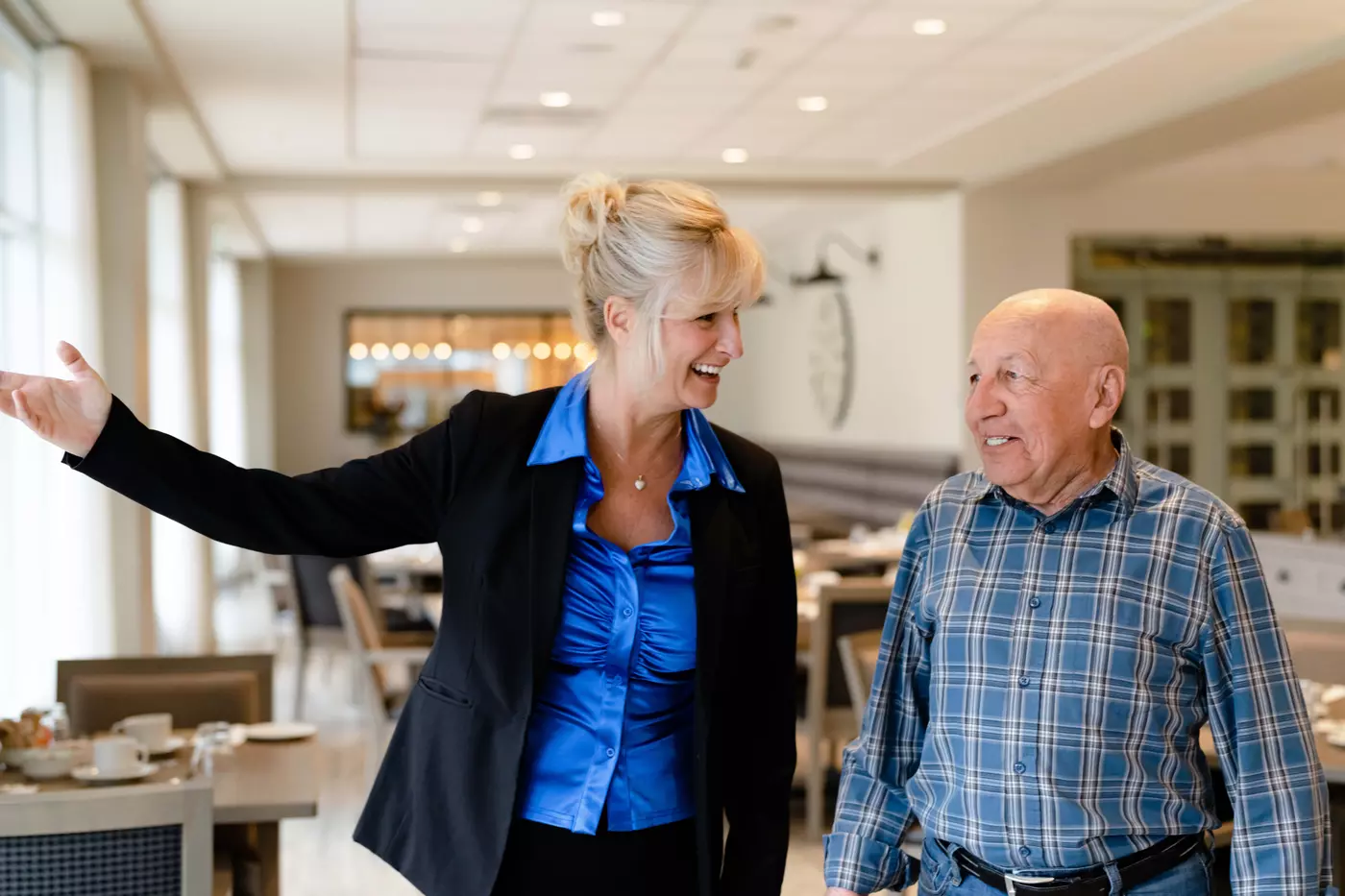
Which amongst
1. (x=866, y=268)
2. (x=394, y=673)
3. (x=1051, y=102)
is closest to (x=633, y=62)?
(x=1051, y=102)

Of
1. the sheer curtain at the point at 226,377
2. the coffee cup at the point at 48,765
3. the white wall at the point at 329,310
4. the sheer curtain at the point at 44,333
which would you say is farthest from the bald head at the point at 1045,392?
the white wall at the point at 329,310

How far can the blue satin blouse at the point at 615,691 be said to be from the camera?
76.5 inches

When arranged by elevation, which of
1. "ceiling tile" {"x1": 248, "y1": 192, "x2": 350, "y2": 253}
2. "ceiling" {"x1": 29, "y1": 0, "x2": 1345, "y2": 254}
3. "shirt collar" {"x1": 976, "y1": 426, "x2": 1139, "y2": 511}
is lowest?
"shirt collar" {"x1": 976, "y1": 426, "x2": 1139, "y2": 511}

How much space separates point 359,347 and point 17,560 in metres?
11.6

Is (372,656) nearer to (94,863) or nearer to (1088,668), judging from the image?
(94,863)

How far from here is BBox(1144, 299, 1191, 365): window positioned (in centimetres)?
1158

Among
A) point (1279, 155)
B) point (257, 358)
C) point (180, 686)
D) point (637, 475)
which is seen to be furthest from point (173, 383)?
point (637, 475)

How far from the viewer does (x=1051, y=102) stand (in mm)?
8164

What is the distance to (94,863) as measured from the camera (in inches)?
101

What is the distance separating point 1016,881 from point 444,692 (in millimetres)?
788

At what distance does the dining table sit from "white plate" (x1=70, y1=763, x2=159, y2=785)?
0.01m

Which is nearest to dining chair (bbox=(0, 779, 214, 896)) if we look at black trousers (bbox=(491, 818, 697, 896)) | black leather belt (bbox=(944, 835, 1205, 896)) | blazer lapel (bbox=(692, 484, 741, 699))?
black trousers (bbox=(491, 818, 697, 896))

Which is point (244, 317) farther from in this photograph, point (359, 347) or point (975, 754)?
point (975, 754)

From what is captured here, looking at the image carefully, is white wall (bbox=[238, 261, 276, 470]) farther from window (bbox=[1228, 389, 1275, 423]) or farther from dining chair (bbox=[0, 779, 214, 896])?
dining chair (bbox=[0, 779, 214, 896])
